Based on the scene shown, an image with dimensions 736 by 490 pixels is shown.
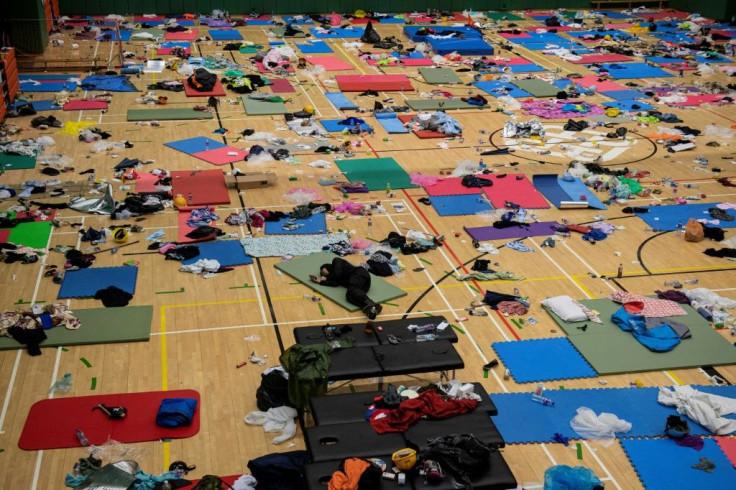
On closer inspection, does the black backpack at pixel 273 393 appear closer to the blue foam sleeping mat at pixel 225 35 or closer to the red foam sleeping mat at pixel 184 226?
the red foam sleeping mat at pixel 184 226

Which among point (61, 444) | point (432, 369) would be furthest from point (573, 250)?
point (61, 444)

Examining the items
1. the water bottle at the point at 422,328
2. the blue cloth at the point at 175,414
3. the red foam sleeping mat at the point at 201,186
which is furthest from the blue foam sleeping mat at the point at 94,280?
the water bottle at the point at 422,328

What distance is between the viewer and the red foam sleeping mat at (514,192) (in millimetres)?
18141

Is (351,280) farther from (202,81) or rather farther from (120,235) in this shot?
(202,81)

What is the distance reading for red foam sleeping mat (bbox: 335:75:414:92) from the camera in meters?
26.1

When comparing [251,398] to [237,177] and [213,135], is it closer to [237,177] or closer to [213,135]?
[237,177]

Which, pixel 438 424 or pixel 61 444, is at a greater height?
pixel 438 424

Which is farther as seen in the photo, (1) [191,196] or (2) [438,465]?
(1) [191,196]

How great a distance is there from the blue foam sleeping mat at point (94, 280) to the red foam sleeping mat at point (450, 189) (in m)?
7.27

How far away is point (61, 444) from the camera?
10.5m

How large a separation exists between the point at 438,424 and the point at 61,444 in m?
5.00

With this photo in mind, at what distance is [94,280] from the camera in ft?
47.1

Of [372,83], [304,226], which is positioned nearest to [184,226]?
[304,226]

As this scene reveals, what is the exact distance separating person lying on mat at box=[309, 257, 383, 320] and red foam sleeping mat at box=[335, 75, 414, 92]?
41.3ft
